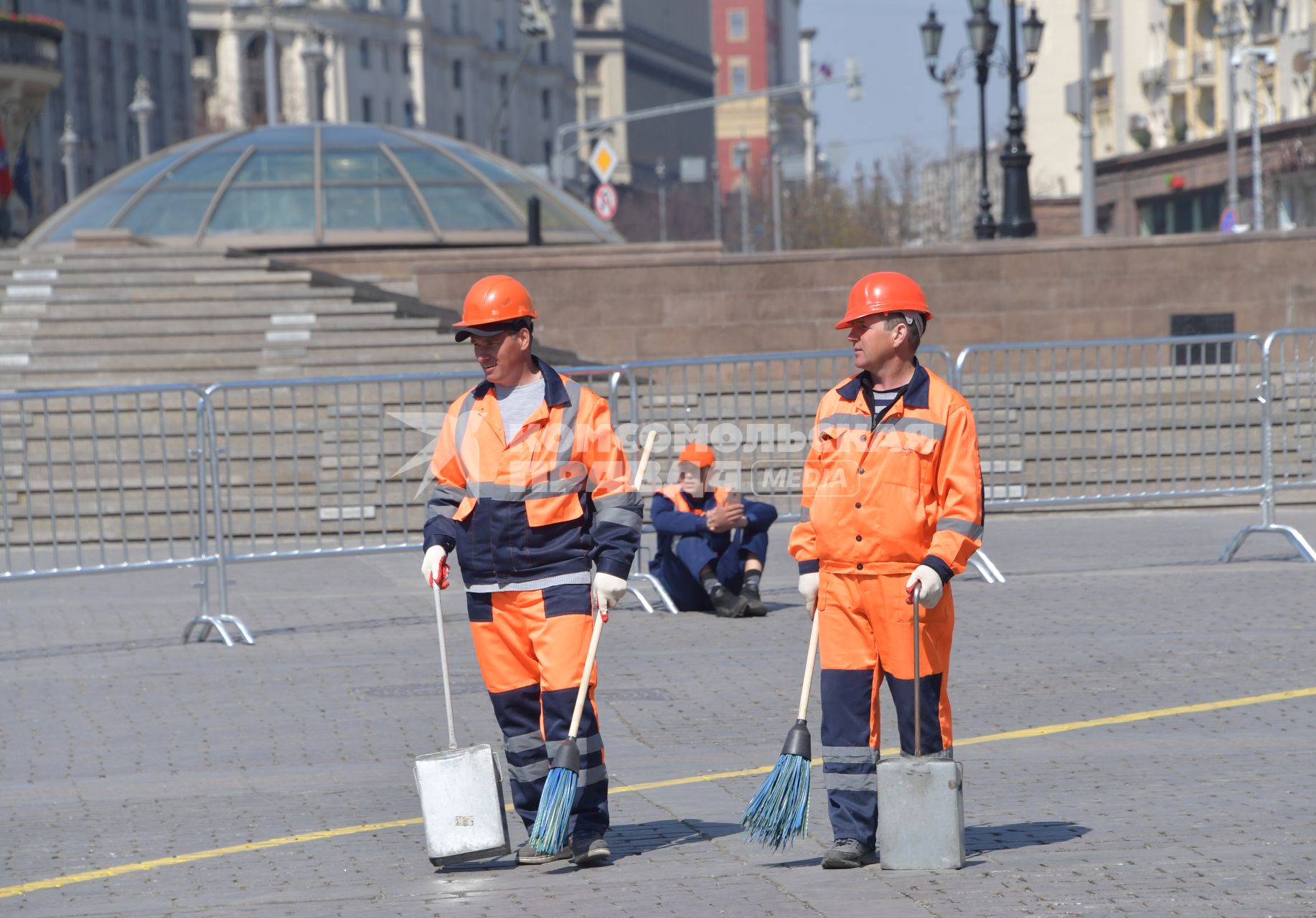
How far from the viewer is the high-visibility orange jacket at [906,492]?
5586mm

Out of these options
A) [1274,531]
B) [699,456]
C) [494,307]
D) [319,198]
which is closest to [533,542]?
[494,307]

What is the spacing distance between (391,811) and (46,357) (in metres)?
13.1

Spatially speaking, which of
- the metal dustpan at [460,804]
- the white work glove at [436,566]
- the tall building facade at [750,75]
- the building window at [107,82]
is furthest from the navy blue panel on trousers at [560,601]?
the tall building facade at [750,75]

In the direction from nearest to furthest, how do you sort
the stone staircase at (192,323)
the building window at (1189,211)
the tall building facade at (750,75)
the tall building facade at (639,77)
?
the stone staircase at (192,323), the building window at (1189,211), the tall building facade at (639,77), the tall building facade at (750,75)

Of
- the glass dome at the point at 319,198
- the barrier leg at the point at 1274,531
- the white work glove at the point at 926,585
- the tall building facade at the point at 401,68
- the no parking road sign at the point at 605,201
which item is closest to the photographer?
the white work glove at the point at 926,585

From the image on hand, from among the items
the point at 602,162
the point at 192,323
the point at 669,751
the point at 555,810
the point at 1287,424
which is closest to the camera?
the point at 555,810

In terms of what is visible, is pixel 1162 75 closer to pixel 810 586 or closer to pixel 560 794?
pixel 810 586

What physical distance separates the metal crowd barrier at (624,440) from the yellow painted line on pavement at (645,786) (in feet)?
12.9

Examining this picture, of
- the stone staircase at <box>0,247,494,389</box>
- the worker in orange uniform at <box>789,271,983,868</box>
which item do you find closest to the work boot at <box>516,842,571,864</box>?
the worker in orange uniform at <box>789,271,983,868</box>

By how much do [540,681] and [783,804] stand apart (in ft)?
2.78

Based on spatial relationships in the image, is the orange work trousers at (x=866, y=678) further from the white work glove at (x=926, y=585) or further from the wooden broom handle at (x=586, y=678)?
the wooden broom handle at (x=586, y=678)

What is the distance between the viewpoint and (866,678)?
5621 mm

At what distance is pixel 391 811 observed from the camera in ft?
22.0

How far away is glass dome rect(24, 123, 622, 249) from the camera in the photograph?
26.8m
